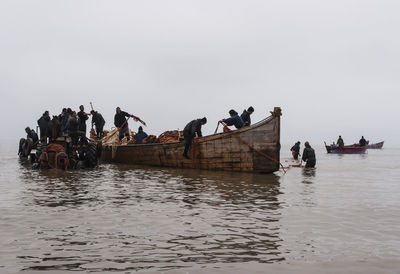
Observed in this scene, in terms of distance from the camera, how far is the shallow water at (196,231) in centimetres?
381

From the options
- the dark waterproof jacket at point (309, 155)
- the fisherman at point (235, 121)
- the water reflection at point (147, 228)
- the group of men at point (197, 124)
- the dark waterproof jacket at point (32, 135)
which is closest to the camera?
the water reflection at point (147, 228)

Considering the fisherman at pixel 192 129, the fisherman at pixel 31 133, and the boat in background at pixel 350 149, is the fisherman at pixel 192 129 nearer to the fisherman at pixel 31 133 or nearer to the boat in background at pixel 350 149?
the fisherman at pixel 31 133

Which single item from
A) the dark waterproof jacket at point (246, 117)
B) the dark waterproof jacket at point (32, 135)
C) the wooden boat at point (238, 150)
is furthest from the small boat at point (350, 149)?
the dark waterproof jacket at point (32, 135)

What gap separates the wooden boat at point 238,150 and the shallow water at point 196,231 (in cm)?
506

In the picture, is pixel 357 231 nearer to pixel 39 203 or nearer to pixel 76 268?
pixel 76 268

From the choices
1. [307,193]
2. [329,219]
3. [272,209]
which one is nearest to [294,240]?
[329,219]

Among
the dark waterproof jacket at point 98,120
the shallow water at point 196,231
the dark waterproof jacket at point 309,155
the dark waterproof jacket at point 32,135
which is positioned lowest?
the shallow water at point 196,231

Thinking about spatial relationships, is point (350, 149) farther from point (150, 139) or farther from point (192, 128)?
point (192, 128)

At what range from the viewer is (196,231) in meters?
5.16

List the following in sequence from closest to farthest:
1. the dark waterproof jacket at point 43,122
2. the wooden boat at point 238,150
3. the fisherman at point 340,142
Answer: the wooden boat at point 238,150 < the dark waterproof jacket at point 43,122 < the fisherman at point 340,142

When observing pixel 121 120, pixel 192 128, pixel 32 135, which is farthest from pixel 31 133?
pixel 192 128

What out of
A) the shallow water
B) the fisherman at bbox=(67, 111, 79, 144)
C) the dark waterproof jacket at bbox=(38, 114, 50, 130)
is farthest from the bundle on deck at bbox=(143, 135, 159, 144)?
the shallow water

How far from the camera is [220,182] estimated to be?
1120cm

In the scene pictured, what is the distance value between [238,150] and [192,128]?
220 centimetres
